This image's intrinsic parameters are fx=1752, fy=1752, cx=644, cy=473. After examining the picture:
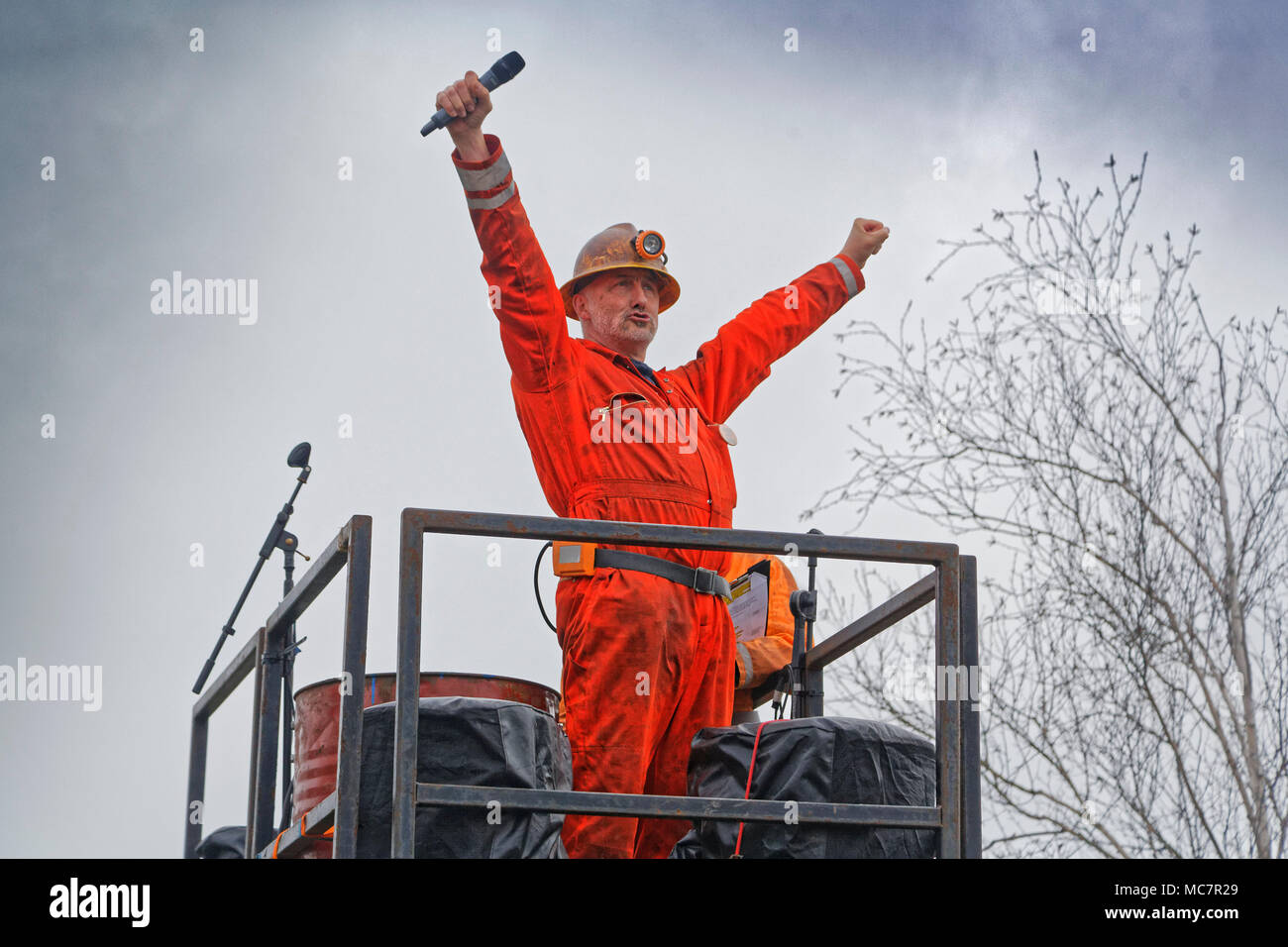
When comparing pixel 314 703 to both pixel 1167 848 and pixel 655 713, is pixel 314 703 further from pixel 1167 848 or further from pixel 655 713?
pixel 1167 848

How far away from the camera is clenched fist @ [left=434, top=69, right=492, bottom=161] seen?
521 cm

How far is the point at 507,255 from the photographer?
561 cm

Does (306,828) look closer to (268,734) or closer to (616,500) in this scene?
(268,734)

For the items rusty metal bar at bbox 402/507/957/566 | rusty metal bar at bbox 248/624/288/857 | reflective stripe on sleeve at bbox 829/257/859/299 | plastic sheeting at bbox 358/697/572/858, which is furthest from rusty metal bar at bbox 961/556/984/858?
reflective stripe on sleeve at bbox 829/257/859/299

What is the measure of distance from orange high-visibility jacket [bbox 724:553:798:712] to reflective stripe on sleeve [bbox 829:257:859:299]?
1.19 m

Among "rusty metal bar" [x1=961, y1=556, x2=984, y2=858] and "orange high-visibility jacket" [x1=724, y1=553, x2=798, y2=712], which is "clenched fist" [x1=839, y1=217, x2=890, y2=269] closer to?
"orange high-visibility jacket" [x1=724, y1=553, x2=798, y2=712]

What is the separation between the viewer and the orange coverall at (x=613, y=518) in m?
5.39

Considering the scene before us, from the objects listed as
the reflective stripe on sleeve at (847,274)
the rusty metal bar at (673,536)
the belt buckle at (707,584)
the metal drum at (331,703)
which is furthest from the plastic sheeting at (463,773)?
the reflective stripe on sleeve at (847,274)

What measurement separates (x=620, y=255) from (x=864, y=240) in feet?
3.81

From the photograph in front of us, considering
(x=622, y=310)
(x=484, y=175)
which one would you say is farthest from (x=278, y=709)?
(x=622, y=310)

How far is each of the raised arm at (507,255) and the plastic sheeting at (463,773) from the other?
5.66ft

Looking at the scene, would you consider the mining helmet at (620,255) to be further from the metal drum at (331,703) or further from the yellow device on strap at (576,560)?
the metal drum at (331,703)
